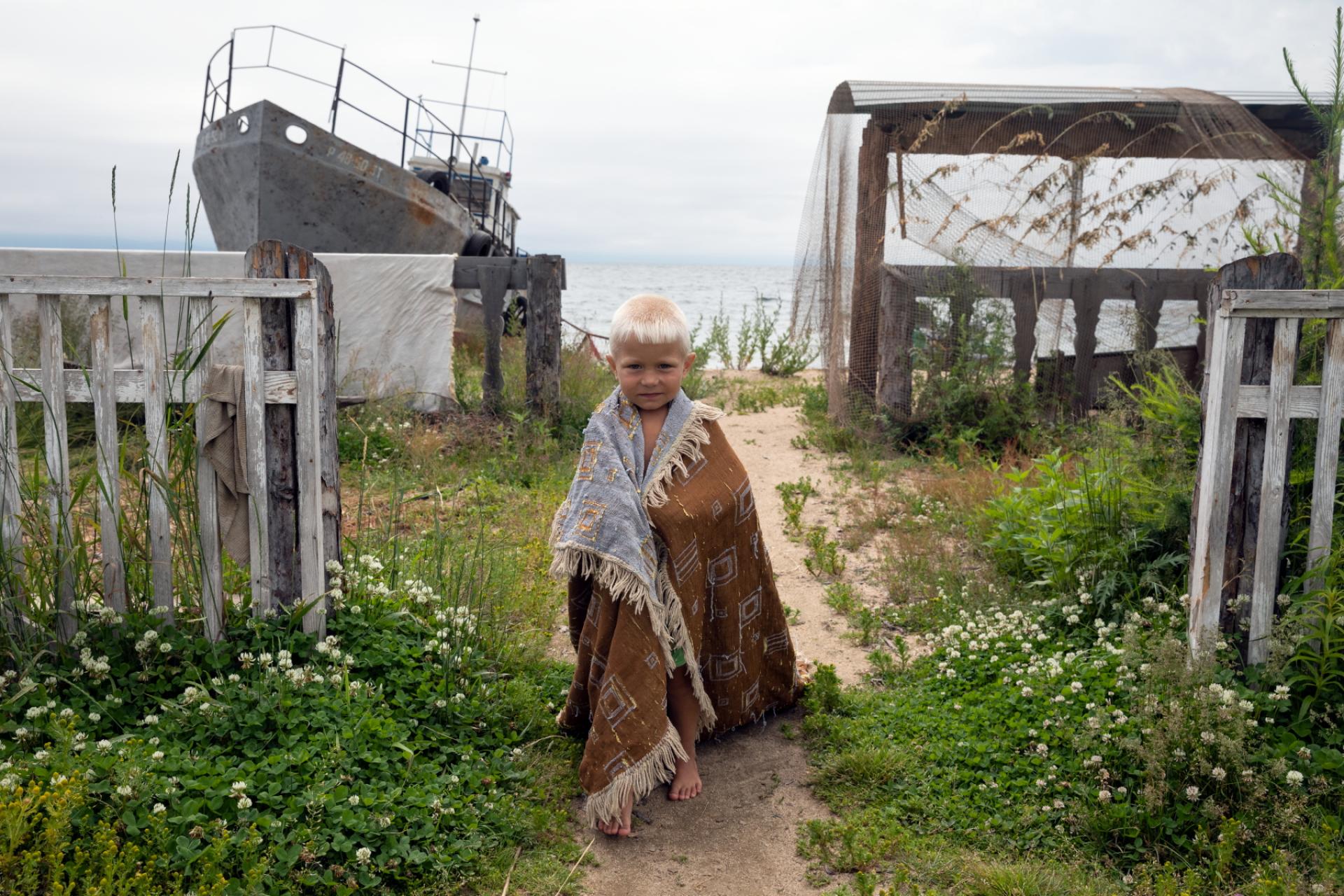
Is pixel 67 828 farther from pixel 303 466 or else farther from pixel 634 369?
pixel 634 369

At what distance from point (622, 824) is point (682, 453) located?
4.31 ft

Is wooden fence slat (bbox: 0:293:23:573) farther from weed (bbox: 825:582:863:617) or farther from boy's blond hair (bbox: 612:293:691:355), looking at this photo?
weed (bbox: 825:582:863:617)

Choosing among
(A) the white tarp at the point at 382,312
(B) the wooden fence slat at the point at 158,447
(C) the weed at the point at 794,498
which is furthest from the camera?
(A) the white tarp at the point at 382,312

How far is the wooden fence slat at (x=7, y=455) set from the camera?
3363mm

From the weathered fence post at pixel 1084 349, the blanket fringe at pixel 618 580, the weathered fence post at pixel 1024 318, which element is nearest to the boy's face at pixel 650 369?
the blanket fringe at pixel 618 580

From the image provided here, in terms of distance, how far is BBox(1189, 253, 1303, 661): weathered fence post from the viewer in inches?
136

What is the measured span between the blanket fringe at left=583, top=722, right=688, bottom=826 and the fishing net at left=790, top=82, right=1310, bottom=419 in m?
6.41

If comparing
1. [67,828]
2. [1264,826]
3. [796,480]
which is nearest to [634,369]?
[67,828]

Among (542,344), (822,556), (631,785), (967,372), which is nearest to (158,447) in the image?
(631,785)

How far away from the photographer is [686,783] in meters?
3.45

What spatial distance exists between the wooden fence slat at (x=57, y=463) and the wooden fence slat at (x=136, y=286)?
0.20 feet

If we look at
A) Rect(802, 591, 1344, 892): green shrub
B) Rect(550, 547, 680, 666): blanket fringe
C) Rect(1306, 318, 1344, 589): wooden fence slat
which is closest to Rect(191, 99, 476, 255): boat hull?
Rect(550, 547, 680, 666): blanket fringe

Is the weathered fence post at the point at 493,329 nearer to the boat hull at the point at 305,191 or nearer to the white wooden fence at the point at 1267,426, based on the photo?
the boat hull at the point at 305,191

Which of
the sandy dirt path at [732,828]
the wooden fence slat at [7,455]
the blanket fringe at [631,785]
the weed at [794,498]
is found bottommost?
the sandy dirt path at [732,828]
